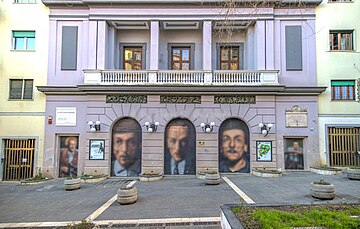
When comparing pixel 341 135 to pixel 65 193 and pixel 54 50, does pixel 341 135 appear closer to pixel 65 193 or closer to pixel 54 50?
pixel 65 193

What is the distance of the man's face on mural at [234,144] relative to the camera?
15.4 metres

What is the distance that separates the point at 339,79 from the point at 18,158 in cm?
2124

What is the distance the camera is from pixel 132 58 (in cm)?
1733

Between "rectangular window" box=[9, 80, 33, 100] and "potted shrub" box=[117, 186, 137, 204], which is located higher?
"rectangular window" box=[9, 80, 33, 100]

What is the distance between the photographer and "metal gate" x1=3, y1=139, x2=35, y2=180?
15477 millimetres

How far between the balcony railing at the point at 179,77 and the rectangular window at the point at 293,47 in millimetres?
1541

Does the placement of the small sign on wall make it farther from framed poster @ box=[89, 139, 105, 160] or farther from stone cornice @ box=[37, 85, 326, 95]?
framed poster @ box=[89, 139, 105, 160]

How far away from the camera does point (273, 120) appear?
606 inches

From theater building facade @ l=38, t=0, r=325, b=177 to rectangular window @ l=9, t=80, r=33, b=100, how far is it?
3.99ft

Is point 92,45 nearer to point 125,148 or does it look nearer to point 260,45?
point 125,148

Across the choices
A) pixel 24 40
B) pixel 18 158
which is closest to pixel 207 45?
pixel 24 40

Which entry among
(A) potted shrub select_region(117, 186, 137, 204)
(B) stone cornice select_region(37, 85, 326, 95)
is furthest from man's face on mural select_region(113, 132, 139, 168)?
(A) potted shrub select_region(117, 186, 137, 204)

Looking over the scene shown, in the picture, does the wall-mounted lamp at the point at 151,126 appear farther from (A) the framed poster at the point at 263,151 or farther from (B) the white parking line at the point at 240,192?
(A) the framed poster at the point at 263,151

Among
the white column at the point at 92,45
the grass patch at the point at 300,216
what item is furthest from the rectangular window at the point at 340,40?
the white column at the point at 92,45
